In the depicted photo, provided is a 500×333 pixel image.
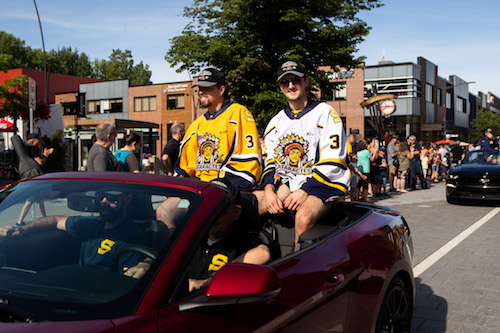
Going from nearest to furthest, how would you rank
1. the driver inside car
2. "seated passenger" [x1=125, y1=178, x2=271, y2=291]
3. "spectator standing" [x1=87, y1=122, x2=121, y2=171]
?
1. the driver inside car
2. "seated passenger" [x1=125, y1=178, x2=271, y2=291]
3. "spectator standing" [x1=87, y1=122, x2=121, y2=171]

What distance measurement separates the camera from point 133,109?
6131 cm

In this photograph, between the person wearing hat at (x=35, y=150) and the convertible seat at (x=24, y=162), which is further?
the person wearing hat at (x=35, y=150)

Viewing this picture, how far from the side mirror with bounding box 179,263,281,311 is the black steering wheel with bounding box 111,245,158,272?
26 cm

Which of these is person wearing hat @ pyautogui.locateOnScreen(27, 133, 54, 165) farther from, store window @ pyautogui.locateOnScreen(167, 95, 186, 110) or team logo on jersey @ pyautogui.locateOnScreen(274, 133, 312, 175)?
store window @ pyautogui.locateOnScreen(167, 95, 186, 110)

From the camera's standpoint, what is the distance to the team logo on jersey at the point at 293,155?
384cm

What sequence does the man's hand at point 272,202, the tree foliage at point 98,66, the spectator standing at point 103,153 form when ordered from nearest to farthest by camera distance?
the man's hand at point 272,202
the spectator standing at point 103,153
the tree foliage at point 98,66

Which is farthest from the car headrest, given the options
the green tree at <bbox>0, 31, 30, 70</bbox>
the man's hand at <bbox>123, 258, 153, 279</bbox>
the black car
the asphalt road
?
the green tree at <bbox>0, 31, 30, 70</bbox>

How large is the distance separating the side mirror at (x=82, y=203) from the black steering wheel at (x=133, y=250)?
10.5 inches

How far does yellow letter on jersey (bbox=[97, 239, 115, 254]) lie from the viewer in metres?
1.99

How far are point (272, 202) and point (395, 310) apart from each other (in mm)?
1053

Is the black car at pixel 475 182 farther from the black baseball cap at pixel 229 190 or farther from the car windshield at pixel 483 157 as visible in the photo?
the black baseball cap at pixel 229 190

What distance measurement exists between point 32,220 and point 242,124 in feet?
6.57

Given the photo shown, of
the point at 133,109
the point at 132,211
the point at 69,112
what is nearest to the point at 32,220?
the point at 132,211

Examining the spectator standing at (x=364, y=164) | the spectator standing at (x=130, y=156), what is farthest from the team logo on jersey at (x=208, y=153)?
the spectator standing at (x=364, y=164)
